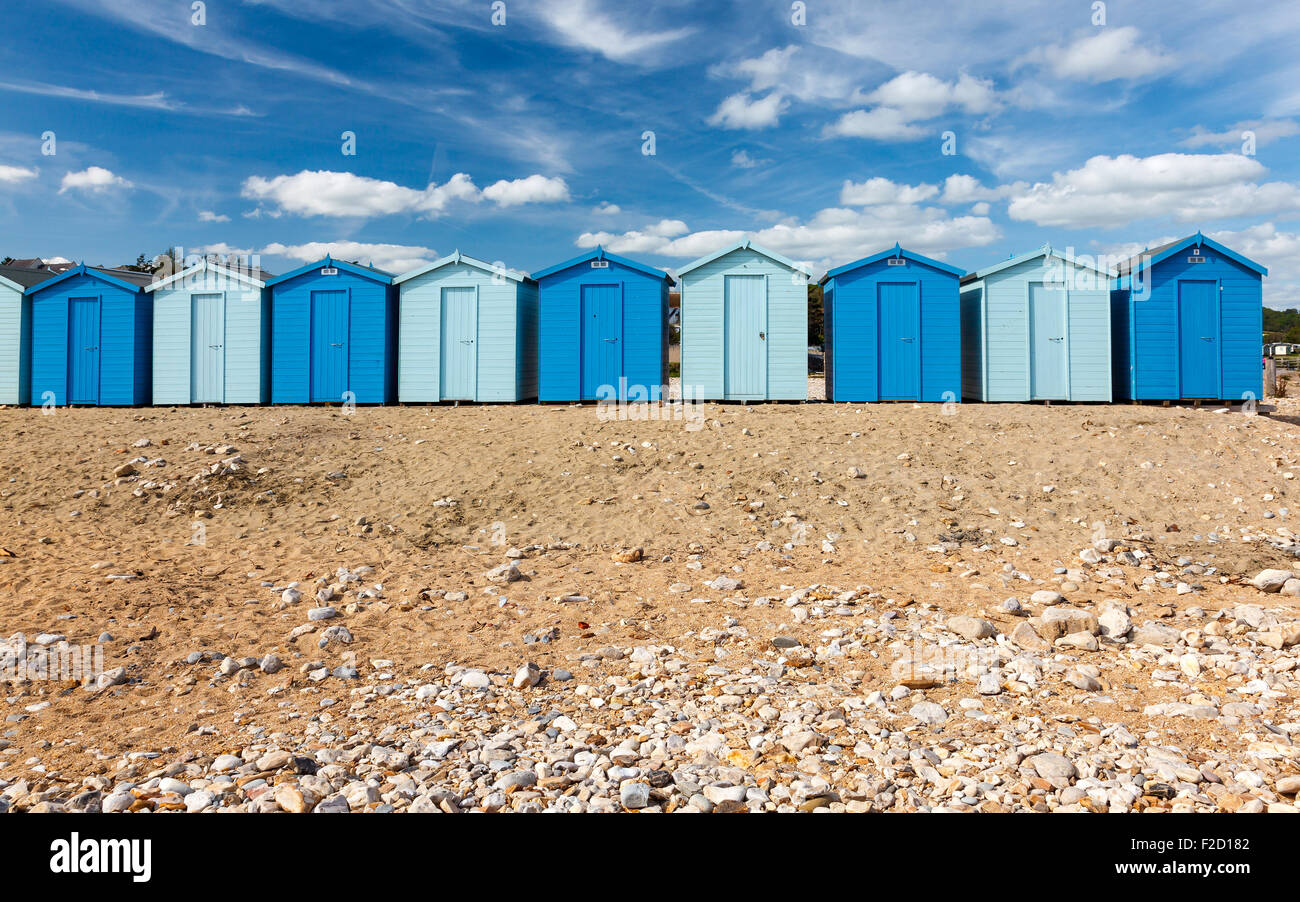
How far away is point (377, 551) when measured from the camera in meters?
7.84

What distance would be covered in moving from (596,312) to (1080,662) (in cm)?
1087

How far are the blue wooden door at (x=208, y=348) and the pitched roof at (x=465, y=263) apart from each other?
3371mm

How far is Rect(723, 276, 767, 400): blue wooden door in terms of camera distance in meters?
14.5

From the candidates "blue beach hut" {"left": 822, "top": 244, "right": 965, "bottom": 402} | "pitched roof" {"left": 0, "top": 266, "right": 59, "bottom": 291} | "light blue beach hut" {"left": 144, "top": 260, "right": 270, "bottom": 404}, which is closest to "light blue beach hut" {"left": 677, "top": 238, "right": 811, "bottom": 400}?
"blue beach hut" {"left": 822, "top": 244, "right": 965, "bottom": 402}

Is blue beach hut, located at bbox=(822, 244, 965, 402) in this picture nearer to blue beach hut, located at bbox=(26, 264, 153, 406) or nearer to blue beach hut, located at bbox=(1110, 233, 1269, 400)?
blue beach hut, located at bbox=(1110, 233, 1269, 400)

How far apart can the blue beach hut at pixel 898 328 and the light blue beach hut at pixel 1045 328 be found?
793 millimetres

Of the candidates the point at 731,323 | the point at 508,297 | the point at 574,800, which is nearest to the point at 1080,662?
the point at 574,800

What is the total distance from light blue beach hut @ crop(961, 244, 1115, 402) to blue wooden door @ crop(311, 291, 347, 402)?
11.3 meters

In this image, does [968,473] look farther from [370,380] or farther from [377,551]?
[370,380]

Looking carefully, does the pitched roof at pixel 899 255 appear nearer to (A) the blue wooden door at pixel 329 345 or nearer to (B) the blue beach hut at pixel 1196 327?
(B) the blue beach hut at pixel 1196 327

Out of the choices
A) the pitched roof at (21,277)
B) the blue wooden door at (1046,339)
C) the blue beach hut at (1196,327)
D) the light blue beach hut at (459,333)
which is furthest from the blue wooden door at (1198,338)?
the pitched roof at (21,277)

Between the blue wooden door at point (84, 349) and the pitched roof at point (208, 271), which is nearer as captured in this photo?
the pitched roof at point (208, 271)

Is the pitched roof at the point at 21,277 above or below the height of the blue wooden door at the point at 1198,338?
above

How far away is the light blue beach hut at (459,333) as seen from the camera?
14945 millimetres
